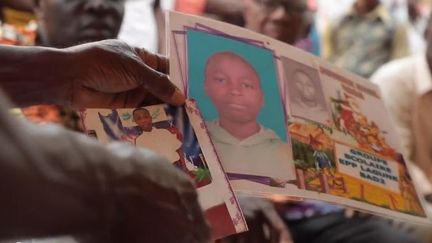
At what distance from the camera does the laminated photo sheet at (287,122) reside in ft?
3.17

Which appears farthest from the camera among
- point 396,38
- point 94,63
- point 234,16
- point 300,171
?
point 396,38

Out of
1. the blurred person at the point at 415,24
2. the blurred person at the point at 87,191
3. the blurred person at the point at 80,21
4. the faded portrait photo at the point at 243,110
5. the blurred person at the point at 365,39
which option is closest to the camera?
the blurred person at the point at 87,191

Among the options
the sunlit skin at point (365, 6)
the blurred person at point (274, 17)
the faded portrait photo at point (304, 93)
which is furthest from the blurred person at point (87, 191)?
the sunlit skin at point (365, 6)

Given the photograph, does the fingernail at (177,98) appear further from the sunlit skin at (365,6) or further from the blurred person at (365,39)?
the sunlit skin at (365,6)

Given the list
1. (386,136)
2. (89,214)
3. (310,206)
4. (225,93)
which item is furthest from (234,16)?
(89,214)

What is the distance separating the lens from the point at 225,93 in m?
1.01

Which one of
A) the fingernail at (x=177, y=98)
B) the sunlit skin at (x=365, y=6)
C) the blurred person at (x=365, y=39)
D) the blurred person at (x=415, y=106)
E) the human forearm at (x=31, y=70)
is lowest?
the blurred person at (x=415, y=106)

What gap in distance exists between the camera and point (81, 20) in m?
2.01

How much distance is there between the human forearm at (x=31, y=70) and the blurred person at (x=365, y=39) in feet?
7.33

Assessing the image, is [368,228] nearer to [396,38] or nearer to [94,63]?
[94,63]

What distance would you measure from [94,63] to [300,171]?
30 cm

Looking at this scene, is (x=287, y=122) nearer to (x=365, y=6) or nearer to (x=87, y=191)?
(x=87, y=191)

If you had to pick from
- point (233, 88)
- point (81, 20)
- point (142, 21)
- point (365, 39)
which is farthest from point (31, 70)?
point (365, 39)

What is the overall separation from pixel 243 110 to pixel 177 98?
124 mm
